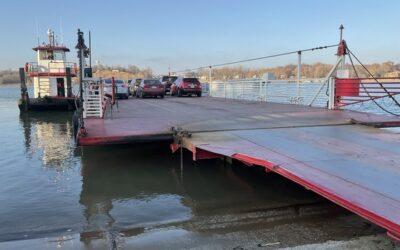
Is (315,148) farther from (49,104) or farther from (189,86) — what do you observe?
(49,104)

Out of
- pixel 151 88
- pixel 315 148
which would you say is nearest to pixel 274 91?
pixel 151 88

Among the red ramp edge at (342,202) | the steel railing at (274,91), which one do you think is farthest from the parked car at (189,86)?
the red ramp edge at (342,202)

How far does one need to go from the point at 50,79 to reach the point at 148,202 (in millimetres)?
30855

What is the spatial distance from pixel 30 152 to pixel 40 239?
353 inches

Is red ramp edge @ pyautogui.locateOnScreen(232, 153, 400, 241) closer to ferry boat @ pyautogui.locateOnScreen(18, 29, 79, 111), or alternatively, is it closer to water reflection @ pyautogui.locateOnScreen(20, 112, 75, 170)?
water reflection @ pyautogui.locateOnScreen(20, 112, 75, 170)

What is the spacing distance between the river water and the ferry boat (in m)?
22.6

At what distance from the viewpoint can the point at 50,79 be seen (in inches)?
1396

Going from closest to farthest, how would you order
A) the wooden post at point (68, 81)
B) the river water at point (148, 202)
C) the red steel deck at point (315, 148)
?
the red steel deck at point (315, 148) → the river water at point (148, 202) → the wooden post at point (68, 81)

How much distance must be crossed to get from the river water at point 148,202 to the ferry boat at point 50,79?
22.6 meters

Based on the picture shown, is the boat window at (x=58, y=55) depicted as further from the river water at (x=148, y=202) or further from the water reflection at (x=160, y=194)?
the water reflection at (x=160, y=194)

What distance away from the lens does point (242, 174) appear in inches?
360

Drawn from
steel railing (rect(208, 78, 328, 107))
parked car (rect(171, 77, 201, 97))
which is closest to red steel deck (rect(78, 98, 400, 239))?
steel railing (rect(208, 78, 328, 107))

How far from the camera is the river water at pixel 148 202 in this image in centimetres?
573

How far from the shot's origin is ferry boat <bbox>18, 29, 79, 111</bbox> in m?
33.4
